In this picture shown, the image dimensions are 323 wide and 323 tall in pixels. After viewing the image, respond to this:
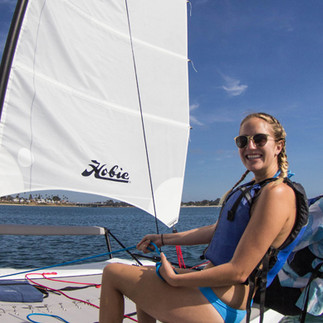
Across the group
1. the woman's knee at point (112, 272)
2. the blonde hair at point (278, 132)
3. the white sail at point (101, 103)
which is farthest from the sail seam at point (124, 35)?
the woman's knee at point (112, 272)

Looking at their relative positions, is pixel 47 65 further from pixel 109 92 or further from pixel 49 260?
pixel 49 260

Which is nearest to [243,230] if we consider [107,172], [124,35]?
[107,172]

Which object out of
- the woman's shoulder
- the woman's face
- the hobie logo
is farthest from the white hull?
the woman's shoulder

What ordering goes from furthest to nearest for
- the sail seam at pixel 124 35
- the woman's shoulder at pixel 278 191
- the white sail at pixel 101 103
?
1. the sail seam at pixel 124 35
2. the white sail at pixel 101 103
3. the woman's shoulder at pixel 278 191

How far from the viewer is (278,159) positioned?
68.2 inches

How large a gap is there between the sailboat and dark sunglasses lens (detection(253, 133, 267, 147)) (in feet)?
6.01

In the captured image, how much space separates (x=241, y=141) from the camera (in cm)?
169

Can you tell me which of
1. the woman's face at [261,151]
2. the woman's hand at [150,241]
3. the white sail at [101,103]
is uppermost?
the white sail at [101,103]

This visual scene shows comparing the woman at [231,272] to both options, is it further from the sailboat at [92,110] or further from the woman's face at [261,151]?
the sailboat at [92,110]

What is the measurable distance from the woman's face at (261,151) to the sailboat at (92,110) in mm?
1731

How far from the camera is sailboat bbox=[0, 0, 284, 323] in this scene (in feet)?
10.1

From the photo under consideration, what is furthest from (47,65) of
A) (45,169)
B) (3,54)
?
(45,169)

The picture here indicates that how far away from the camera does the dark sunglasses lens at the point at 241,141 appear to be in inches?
65.8

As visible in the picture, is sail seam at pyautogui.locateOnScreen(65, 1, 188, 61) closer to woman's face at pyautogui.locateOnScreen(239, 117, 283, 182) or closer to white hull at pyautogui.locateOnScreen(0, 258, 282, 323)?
woman's face at pyautogui.locateOnScreen(239, 117, 283, 182)
